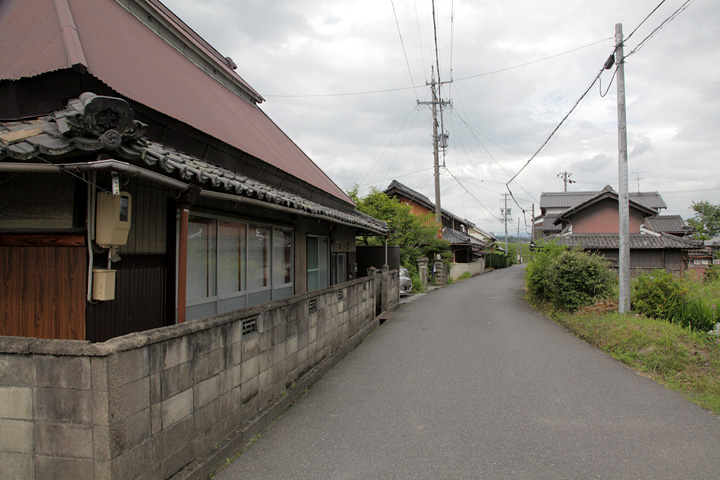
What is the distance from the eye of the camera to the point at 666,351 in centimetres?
723

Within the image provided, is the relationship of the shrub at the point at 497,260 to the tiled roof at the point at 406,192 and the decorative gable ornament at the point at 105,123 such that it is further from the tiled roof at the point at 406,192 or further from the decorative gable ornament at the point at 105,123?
the decorative gable ornament at the point at 105,123

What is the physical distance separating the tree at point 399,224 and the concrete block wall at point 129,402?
1822 centimetres

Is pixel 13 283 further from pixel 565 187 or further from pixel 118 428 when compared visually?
pixel 565 187

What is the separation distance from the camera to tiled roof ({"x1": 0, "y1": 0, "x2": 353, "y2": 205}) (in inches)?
180

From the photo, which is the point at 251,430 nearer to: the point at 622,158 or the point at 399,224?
the point at 622,158

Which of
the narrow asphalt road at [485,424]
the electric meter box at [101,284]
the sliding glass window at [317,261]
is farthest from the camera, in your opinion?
the sliding glass window at [317,261]

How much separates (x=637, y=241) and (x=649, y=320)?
15.2 metres

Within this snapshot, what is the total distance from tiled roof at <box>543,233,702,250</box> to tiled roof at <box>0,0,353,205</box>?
1625cm

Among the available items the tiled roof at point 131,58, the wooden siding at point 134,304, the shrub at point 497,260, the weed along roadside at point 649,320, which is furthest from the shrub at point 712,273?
the shrub at point 497,260

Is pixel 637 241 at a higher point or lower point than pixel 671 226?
lower

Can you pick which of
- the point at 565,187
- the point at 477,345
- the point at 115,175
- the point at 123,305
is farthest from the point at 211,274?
the point at 565,187

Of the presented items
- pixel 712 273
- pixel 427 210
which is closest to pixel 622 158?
pixel 712 273

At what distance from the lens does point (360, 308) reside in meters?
9.64

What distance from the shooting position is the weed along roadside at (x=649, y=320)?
21.6ft
